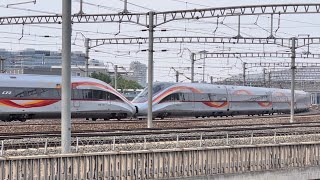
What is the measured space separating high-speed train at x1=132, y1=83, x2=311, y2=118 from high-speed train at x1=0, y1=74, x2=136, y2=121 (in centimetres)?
390

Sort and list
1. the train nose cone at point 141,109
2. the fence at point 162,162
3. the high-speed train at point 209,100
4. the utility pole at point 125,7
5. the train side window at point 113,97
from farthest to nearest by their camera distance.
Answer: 1. the high-speed train at point 209,100
2. the train nose cone at point 141,109
3. the train side window at point 113,97
4. the utility pole at point 125,7
5. the fence at point 162,162

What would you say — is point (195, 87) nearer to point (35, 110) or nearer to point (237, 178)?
point (35, 110)

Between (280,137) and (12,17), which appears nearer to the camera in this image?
(280,137)

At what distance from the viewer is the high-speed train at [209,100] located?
49.0 meters

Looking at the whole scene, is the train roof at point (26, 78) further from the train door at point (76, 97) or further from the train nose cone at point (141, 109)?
the train nose cone at point (141, 109)

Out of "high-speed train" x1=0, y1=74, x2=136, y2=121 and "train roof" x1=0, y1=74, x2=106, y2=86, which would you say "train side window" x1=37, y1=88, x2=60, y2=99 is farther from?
"train roof" x1=0, y1=74, x2=106, y2=86

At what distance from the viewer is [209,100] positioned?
55031 millimetres

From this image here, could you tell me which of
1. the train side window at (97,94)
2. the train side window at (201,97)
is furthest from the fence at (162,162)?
the train side window at (201,97)

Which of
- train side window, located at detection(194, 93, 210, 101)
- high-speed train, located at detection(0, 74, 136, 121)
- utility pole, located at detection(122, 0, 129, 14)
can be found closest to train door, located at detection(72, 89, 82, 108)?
high-speed train, located at detection(0, 74, 136, 121)

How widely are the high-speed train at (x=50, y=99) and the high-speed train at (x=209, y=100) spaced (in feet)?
12.8

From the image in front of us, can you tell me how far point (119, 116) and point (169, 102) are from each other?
5.33m

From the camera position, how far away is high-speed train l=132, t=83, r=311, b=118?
49031 millimetres

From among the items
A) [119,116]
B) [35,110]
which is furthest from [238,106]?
[35,110]

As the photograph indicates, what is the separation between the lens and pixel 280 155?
75.4 feet
